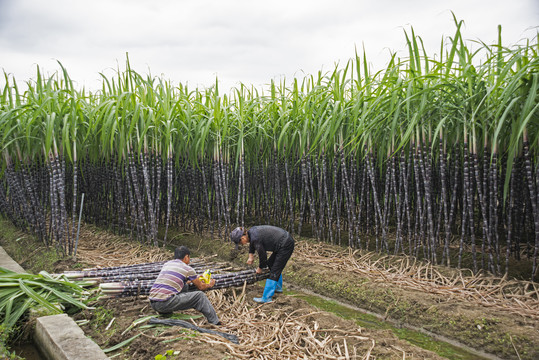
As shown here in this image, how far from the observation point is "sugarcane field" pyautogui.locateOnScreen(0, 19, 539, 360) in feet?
7.68

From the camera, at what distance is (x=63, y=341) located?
79.7 inches

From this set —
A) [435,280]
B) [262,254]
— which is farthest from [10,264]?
[435,280]

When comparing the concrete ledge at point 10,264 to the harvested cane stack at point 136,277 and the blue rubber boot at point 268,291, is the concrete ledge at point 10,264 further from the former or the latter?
the blue rubber boot at point 268,291

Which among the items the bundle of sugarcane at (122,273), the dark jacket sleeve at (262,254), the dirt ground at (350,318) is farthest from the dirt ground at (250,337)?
the dark jacket sleeve at (262,254)

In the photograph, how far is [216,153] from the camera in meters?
4.56

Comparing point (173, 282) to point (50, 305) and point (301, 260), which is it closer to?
point (50, 305)

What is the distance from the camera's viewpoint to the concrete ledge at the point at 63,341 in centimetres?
190

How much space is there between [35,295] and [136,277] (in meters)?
0.74

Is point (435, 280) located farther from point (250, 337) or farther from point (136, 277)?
point (136, 277)

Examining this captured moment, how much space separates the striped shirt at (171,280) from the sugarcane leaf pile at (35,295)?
0.47 meters

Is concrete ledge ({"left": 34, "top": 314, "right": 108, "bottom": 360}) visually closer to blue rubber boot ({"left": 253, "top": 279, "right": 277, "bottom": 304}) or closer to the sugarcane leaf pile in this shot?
the sugarcane leaf pile

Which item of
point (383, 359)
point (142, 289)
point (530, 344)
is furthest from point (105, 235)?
point (530, 344)

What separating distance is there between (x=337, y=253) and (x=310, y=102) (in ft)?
5.52

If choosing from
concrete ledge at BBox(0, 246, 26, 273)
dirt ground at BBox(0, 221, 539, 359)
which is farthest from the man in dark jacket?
concrete ledge at BBox(0, 246, 26, 273)
